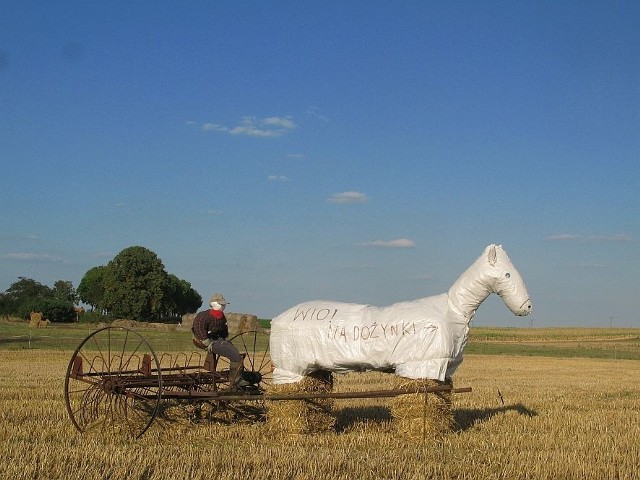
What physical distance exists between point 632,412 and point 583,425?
242cm

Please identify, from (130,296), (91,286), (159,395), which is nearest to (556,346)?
(130,296)

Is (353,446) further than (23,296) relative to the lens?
No

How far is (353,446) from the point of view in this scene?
10.1m

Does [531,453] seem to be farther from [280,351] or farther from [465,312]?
[280,351]

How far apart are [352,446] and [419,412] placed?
100 centimetres

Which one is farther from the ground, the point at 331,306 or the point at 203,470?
the point at 331,306

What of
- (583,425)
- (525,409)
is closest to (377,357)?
(583,425)

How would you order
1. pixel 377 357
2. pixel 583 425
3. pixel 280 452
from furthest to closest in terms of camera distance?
pixel 583 425
pixel 377 357
pixel 280 452

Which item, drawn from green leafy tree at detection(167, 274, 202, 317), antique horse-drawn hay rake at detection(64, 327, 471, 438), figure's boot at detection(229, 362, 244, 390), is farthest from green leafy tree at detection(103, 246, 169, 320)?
figure's boot at detection(229, 362, 244, 390)

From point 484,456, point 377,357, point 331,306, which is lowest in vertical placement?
point 484,456

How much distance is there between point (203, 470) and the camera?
8.10 metres

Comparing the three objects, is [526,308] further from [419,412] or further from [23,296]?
[23,296]

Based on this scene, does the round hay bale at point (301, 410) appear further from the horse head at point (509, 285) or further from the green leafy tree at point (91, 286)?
the green leafy tree at point (91, 286)

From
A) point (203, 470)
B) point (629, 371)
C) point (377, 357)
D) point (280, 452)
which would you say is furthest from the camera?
point (629, 371)
